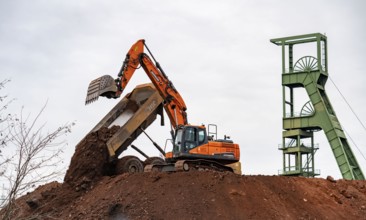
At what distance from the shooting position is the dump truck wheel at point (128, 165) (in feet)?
88.5

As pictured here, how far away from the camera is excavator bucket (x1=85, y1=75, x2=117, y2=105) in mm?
25703

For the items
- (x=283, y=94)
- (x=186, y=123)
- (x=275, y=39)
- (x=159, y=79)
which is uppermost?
(x=275, y=39)

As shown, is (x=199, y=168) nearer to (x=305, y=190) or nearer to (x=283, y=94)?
(x=305, y=190)

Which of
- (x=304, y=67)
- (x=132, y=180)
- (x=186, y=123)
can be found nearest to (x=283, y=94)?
(x=304, y=67)

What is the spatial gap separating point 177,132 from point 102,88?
10.5 ft

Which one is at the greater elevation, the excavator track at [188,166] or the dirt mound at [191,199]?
the excavator track at [188,166]

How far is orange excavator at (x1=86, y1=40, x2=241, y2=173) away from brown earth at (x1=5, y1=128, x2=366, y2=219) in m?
1.26

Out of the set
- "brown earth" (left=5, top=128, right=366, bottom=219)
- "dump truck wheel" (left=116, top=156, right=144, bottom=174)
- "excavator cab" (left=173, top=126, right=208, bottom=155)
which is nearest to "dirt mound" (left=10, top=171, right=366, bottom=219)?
"brown earth" (left=5, top=128, right=366, bottom=219)

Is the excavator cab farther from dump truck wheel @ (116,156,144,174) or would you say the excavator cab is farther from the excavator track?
dump truck wheel @ (116,156,144,174)

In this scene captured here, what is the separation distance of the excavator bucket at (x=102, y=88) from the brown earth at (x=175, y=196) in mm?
1803

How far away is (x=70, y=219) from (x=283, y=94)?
88.6 feet

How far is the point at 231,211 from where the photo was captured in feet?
75.8

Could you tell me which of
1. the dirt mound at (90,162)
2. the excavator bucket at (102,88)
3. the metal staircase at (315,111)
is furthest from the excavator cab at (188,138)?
the metal staircase at (315,111)

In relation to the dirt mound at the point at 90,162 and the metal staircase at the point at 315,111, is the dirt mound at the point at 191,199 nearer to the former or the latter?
the dirt mound at the point at 90,162
